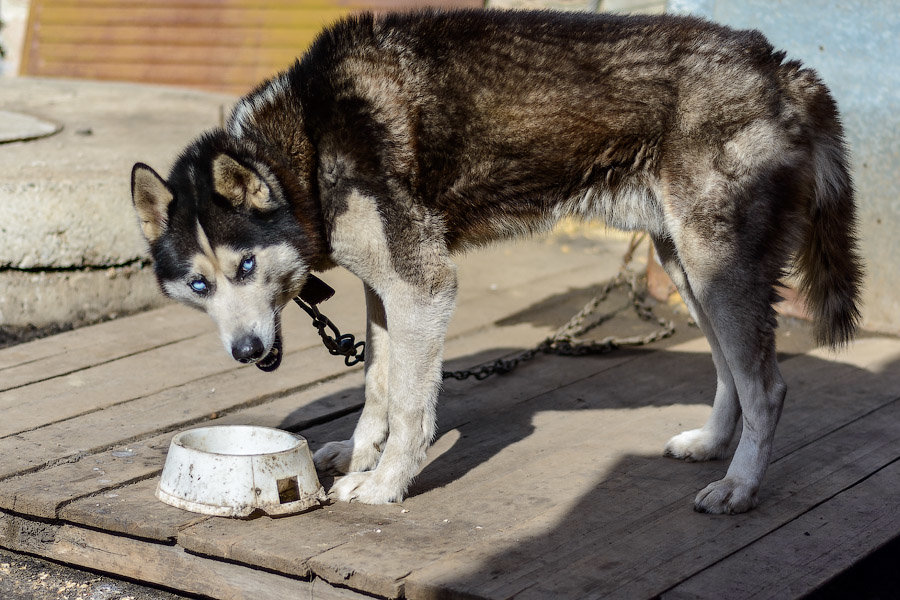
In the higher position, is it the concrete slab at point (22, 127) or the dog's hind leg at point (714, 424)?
the concrete slab at point (22, 127)

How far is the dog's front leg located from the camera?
3.47 m

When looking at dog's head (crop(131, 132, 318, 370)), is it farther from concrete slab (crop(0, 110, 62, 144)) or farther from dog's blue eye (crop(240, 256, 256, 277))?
concrete slab (crop(0, 110, 62, 144))

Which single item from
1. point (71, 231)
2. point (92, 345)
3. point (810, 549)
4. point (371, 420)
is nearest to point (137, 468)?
point (371, 420)

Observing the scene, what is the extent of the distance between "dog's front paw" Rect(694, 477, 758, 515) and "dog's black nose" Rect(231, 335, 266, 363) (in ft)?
5.07

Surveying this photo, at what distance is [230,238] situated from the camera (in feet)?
11.2

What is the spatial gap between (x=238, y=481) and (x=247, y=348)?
1.44ft

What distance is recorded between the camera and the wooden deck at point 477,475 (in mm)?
2969

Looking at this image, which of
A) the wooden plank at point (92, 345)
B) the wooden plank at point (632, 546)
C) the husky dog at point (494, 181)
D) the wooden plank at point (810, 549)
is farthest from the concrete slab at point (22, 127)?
the wooden plank at point (810, 549)

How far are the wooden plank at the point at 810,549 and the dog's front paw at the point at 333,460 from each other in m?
1.42

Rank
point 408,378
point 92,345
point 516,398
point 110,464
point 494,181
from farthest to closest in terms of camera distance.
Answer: point 92,345
point 516,398
point 110,464
point 494,181
point 408,378

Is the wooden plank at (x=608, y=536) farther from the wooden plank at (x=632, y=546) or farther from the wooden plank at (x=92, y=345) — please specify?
the wooden plank at (x=92, y=345)

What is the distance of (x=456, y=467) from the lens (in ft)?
12.4

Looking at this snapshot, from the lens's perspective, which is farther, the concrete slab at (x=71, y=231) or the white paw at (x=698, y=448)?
the concrete slab at (x=71, y=231)

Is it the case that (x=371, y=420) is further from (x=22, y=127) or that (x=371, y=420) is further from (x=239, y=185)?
(x=22, y=127)
